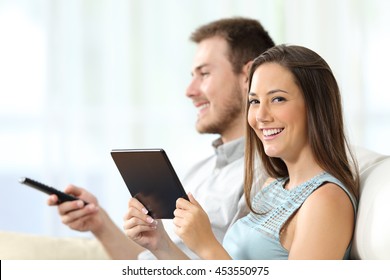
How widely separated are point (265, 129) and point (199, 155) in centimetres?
203

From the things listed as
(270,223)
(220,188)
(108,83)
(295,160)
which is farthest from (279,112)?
(108,83)

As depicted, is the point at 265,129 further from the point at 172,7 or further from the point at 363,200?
the point at 172,7

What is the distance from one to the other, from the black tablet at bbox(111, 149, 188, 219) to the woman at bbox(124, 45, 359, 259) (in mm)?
56

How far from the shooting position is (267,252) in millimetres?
1569

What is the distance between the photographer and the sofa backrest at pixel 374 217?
1349mm

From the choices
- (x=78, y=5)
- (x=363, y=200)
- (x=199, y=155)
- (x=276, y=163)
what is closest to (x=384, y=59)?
(x=199, y=155)

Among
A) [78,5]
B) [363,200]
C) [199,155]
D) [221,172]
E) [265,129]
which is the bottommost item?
[199,155]

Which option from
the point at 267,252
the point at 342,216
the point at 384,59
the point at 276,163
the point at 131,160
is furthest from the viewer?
the point at 384,59

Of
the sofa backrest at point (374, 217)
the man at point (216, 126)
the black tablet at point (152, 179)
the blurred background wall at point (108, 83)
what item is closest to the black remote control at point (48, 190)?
the man at point (216, 126)

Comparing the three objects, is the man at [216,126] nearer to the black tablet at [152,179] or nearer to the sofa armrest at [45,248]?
the sofa armrest at [45,248]

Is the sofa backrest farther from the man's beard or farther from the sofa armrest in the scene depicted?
the sofa armrest

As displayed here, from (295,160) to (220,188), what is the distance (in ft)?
1.78

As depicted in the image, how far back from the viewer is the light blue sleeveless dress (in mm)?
1553

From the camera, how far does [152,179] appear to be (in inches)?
65.6
